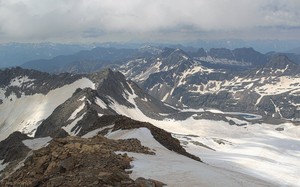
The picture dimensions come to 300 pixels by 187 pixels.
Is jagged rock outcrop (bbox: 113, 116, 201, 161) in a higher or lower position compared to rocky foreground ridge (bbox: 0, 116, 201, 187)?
lower

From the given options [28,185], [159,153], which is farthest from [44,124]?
[28,185]

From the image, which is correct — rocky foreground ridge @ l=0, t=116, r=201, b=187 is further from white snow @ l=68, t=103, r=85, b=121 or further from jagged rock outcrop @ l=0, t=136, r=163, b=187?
white snow @ l=68, t=103, r=85, b=121

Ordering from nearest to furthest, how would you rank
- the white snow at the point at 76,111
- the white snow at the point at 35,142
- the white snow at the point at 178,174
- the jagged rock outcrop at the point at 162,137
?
the white snow at the point at 178,174, the jagged rock outcrop at the point at 162,137, the white snow at the point at 35,142, the white snow at the point at 76,111

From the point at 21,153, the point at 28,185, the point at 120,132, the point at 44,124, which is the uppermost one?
the point at 28,185

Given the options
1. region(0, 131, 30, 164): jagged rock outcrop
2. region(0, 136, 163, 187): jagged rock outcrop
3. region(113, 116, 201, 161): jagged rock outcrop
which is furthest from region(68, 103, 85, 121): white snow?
region(0, 136, 163, 187): jagged rock outcrop

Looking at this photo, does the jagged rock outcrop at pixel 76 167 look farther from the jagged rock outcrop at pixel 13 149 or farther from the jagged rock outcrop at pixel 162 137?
the jagged rock outcrop at pixel 13 149

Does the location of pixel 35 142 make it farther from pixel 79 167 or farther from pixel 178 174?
pixel 178 174

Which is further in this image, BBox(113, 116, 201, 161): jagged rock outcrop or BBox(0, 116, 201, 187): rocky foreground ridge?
BBox(113, 116, 201, 161): jagged rock outcrop

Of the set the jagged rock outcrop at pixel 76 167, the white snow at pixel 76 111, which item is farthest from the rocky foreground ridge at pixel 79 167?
the white snow at pixel 76 111

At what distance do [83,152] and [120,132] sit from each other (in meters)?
31.3

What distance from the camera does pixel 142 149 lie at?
47.3m

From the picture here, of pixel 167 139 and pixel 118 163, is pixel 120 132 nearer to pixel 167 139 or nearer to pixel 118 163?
pixel 167 139

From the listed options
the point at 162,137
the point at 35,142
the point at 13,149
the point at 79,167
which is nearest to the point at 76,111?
the point at 35,142

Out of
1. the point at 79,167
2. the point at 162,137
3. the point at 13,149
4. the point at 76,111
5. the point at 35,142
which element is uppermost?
the point at 79,167
